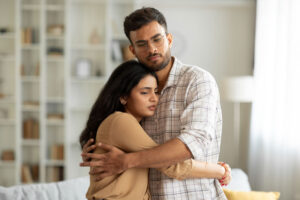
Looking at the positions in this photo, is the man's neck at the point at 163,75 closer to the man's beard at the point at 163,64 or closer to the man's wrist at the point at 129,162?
the man's beard at the point at 163,64

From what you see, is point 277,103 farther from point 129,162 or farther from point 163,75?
point 129,162

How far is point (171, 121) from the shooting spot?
177 centimetres

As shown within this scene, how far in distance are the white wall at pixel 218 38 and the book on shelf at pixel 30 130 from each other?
2.10 meters

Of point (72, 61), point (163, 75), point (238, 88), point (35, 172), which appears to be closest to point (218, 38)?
point (238, 88)

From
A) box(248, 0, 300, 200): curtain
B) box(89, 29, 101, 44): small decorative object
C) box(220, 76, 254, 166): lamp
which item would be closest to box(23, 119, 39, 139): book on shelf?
box(89, 29, 101, 44): small decorative object

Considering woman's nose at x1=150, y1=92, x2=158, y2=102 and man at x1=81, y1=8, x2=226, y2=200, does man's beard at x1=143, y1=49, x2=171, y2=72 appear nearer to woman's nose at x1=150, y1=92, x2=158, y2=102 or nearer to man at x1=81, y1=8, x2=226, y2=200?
man at x1=81, y1=8, x2=226, y2=200

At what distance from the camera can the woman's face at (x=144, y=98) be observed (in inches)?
71.2

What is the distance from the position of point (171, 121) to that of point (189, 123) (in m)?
0.15

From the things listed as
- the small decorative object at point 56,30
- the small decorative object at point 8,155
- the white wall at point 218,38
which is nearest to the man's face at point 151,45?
the white wall at point 218,38

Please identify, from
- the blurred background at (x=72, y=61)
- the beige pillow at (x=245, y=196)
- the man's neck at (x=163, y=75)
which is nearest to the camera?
the man's neck at (x=163, y=75)

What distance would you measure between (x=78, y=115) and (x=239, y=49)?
2.32 m

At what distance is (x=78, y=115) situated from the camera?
536 cm

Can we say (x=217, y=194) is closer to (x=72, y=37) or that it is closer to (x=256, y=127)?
(x=256, y=127)

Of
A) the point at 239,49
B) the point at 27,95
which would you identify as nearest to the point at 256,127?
the point at 239,49
